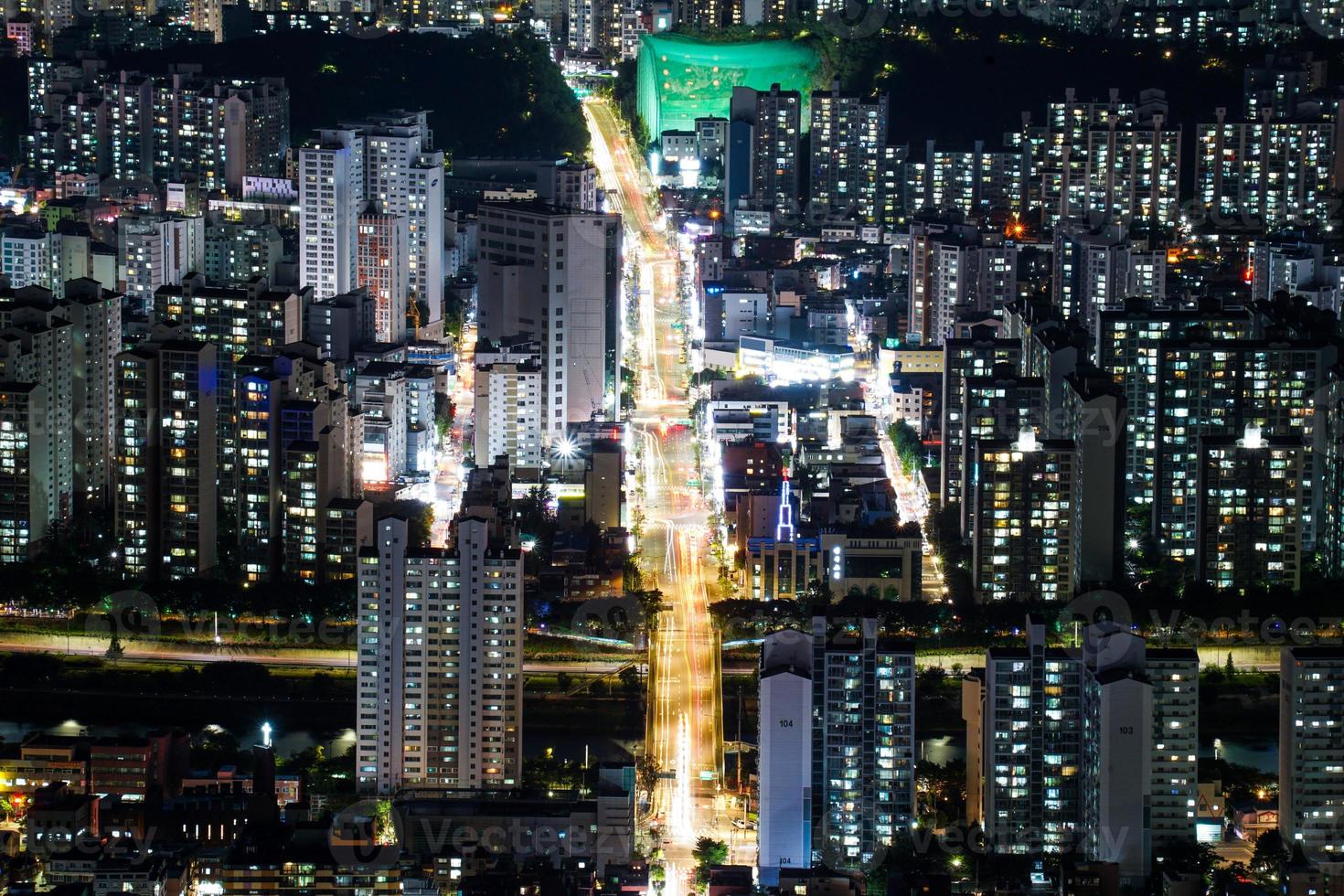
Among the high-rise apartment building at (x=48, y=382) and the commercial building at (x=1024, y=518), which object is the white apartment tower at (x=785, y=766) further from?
the high-rise apartment building at (x=48, y=382)

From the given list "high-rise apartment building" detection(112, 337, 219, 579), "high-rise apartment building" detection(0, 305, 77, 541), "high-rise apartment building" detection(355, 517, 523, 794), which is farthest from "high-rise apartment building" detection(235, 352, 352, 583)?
"high-rise apartment building" detection(355, 517, 523, 794)

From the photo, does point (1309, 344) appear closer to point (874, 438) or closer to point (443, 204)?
point (874, 438)

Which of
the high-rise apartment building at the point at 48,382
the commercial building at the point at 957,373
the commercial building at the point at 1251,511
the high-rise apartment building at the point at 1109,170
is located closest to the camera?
the commercial building at the point at 1251,511

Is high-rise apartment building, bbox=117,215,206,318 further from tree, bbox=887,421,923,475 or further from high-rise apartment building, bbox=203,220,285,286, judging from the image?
tree, bbox=887,421,923,475

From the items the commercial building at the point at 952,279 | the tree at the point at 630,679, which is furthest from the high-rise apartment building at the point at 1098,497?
the commercial building at the point at 952,279

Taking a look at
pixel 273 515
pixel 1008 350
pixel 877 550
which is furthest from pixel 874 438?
pixel 273 515
